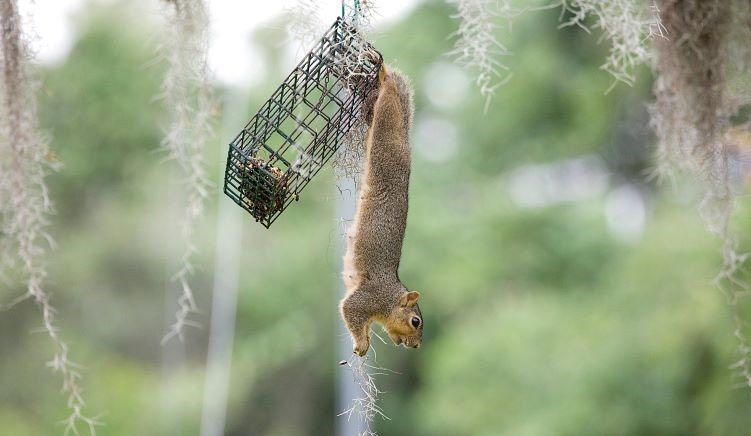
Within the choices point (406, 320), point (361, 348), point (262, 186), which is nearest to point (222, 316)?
point (406, 320)

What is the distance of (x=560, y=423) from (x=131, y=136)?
4.46 m

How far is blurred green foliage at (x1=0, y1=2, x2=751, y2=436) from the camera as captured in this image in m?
6.26

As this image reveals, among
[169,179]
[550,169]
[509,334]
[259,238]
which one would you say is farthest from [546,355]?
[169,179]

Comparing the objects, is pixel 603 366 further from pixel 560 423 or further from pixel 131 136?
pixel 131 136

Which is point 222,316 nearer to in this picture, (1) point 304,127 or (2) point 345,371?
(2) point 345,371

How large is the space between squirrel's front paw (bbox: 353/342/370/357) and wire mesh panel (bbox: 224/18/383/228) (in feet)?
1.46

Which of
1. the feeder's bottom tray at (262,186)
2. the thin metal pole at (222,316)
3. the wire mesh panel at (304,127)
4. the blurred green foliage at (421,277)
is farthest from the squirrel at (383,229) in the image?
the thin metal pole at (222,316)

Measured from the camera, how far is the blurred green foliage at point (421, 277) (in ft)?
20.5

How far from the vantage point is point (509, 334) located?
6.62 metres

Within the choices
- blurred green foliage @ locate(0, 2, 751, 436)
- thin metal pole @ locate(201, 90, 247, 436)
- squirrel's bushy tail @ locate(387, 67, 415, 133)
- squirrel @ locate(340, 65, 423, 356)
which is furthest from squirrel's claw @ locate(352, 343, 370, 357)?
thin metal pole @ locate(201, 90, 247, 436)

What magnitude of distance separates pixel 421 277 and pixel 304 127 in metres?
5.68

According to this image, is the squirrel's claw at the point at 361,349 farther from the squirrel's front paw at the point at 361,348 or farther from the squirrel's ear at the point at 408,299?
the squirrel's ear at the point at 408,299

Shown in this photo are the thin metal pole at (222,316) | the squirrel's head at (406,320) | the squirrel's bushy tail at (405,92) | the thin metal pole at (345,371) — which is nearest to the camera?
the squirrel's bushy tail at (405,92)

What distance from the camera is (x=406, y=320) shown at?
2.83m
